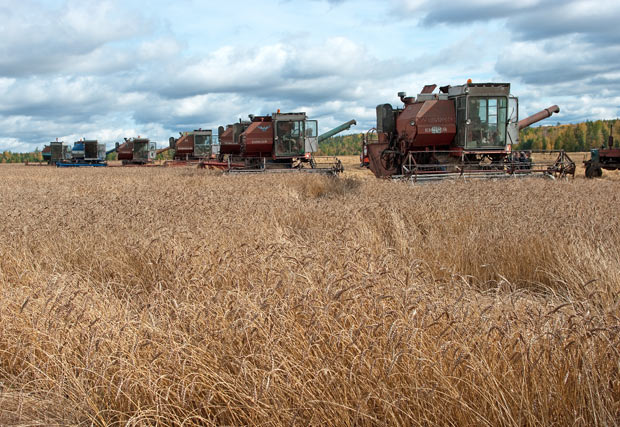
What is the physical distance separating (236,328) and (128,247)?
94.8 inches

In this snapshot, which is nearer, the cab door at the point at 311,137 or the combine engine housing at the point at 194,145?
the cab door at the point at 311,137

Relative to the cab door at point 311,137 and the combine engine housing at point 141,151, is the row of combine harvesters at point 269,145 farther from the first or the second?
the combine engine housing at point 141,151

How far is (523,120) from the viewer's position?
68.2 feet

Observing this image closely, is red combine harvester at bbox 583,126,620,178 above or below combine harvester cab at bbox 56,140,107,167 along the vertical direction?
below

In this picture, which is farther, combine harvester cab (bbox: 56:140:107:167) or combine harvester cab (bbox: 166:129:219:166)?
combine harvester cab (bbox: 56:140:107:167)

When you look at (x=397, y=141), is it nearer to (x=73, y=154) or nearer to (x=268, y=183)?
(x=268, y=183)

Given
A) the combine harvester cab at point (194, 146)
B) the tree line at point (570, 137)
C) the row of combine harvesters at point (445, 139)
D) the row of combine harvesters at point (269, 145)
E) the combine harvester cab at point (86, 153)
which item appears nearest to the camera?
the row of combine harvesters at point (445, 139)

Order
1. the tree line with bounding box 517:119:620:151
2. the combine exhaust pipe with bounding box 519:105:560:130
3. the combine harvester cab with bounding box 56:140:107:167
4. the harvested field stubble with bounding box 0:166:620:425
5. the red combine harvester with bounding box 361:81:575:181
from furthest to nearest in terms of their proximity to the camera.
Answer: the tree line with bounding box 517:119:620:151 < the combine harvester cab with bounding box 56:140:107:167 < the combine exhaust pipe with bounding box 519:105:560:130 < the red combine harvester with bounding box 361:81:575:181 < the harvested field stubble with bounding box 0:166:620:425

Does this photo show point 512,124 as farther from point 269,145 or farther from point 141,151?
point 141,151

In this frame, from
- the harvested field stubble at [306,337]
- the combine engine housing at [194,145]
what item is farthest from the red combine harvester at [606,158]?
the combine engine housing at [194,145]

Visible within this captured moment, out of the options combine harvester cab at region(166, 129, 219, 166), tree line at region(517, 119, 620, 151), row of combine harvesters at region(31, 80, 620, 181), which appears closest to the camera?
row of combine harvesters at region(31, 80, 620, 181)

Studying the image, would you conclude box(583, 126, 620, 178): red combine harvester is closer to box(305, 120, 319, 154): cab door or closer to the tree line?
box(305, 120, 319, 154): cab door

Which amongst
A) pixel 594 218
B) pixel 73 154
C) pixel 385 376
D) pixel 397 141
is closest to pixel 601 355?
pixel 385 376

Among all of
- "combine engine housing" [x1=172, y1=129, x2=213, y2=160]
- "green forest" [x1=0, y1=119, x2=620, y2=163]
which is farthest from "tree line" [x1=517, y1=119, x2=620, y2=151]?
"combine engine housing" [x1=172, y1=129, x2=213, y2=160]
